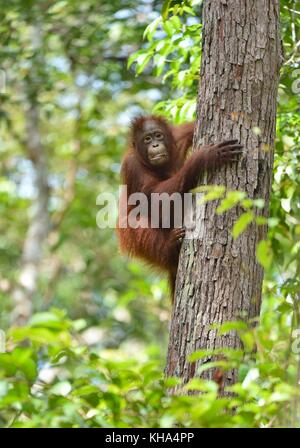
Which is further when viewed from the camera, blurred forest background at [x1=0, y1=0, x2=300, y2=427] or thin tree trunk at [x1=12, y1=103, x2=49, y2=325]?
thin tree trunk at [x1=12, y1=103, x2=49, y2=325]

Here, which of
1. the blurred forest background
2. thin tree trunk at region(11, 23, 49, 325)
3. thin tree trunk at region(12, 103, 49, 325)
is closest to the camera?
the blurred forest background

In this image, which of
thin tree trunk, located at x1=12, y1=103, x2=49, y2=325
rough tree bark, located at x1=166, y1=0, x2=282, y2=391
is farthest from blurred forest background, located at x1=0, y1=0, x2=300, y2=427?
rough tree bark, located at x1=166, y1=0, x2=282, y2=391

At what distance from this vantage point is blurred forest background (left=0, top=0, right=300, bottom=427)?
2732 millimetres

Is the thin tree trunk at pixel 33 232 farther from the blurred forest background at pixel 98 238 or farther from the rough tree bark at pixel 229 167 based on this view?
the rough tree bark at pixel 229 167

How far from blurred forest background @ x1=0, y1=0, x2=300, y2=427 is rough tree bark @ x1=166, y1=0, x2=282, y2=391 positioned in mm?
158

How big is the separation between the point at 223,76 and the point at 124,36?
560 centimetres

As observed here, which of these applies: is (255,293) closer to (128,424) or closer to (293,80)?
(128,424)

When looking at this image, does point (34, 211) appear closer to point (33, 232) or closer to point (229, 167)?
point (33, 232)

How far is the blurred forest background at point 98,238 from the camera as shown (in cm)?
273

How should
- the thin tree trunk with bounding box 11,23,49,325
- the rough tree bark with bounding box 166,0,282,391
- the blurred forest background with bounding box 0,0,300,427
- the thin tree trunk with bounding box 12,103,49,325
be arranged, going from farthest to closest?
the thin tree trunk with bounding box 12,103,49,325 → the thin tree trunk with bounding box 11,23,49,325 → the rough tree bark with bounding box 166,0,282,391 → the blurred forest background with bounding box 0,0,300,427

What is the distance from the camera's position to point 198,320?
3574 millimetres

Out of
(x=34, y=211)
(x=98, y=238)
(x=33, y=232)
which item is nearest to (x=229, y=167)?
(x=33, y=232)

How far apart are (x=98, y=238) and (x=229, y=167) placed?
9.39 m

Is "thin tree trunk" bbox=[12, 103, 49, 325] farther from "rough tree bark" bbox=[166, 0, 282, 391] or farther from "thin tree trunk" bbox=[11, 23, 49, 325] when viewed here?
"rough tree bark" bbox=[166, 0, 282, 391]
